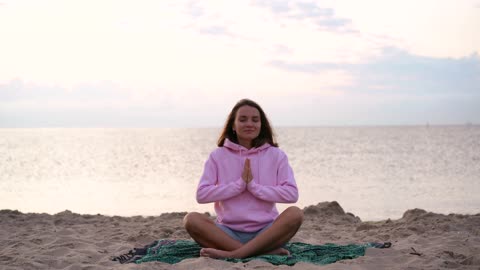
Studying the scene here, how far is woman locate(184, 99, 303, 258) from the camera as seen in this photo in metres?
5.06

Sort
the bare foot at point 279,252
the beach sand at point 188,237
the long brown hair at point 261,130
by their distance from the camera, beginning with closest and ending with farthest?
the beach sand at point 188,237, the bare foot at point 279,252, the long brown hair at point 261,130

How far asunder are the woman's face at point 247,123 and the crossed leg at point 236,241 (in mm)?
839

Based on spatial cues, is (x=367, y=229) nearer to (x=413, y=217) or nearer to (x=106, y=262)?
(x=413, y=217)

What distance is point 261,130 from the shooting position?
5.54 meters

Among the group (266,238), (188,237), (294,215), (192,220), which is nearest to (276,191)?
(294,215)

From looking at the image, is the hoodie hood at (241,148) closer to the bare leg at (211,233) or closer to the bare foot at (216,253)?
the bare leg at (211,233)

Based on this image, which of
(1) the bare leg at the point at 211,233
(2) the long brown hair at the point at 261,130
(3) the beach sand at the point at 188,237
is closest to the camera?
(3) the beach sand at the point at 188,237

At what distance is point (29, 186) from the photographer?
54.2 feet

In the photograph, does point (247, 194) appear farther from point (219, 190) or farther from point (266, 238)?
point (266, 238)

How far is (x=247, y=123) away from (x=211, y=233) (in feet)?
3.72

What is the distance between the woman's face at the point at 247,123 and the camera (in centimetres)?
534

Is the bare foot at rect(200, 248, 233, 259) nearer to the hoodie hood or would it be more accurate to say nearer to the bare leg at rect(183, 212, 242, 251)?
the bare leg at rect(183, 212, 242, 251)

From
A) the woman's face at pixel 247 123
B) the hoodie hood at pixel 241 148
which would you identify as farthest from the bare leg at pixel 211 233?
the woman's face at pixel 247 123

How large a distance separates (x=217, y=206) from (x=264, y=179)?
0.55 m
